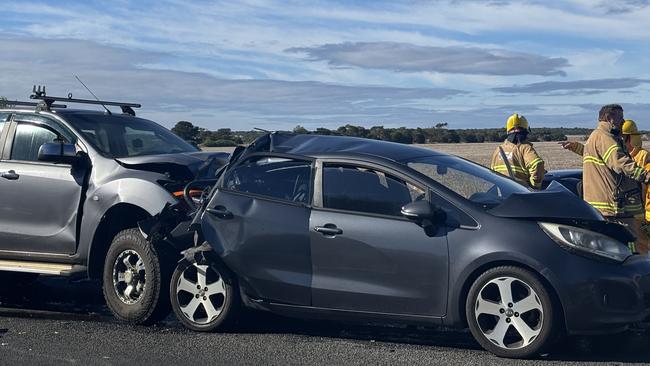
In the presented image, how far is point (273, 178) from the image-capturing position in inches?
295

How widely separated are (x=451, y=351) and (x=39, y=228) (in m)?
4.08

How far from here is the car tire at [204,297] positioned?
24.2 ft

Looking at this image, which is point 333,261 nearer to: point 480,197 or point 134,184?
point 480,197

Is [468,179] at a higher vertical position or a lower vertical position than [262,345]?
higher

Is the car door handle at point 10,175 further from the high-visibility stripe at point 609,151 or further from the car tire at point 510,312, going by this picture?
the high-visibility stripe at point 609,151

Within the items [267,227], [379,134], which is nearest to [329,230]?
[267,227]

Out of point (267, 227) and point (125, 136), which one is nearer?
point (267, 227)

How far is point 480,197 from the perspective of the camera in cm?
697

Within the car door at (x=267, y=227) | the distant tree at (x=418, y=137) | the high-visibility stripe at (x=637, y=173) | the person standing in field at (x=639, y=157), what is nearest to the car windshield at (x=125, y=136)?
the car door at (x=267, y=227)

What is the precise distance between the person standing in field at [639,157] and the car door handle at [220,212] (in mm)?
4010

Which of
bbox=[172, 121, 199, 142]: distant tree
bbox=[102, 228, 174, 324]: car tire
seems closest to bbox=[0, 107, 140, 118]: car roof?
bbox=[102, 228, 174, 324]: car tire

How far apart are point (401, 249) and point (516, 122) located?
3637 mm

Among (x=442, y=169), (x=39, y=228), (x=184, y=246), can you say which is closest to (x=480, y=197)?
(x=442, y=169)

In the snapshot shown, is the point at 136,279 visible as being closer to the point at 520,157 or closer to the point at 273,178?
the point at 273,178
